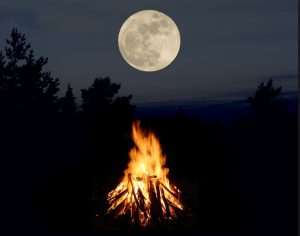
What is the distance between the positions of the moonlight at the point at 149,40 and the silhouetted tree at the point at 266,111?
50.0ft

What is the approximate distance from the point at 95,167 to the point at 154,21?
12.7 feet

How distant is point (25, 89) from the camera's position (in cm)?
2058

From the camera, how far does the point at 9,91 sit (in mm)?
20000

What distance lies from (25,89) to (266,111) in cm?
1835

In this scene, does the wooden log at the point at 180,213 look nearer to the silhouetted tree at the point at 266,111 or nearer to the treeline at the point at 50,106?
the treeline at the point at 50,106

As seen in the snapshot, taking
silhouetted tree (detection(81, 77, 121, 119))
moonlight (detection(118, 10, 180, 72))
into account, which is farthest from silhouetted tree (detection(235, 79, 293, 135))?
moonlight (detection(118, 10, 180, 72))

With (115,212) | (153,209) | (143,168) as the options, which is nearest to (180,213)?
(153,209)

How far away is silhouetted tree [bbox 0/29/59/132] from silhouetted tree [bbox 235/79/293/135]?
47.5 ft

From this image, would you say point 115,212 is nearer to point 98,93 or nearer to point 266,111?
point 98,93

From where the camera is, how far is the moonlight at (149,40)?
23.7 feet

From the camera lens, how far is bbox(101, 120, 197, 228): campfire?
5.56 metres

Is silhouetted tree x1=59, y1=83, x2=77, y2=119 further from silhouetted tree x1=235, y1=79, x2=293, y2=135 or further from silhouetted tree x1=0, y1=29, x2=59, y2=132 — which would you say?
silhouetted tree x1=235, y1=79, x2=293, y2=135

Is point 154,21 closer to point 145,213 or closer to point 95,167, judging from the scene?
point 95,167

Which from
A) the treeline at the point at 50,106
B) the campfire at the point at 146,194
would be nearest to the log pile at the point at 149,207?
the campfire at the point at 146,194
